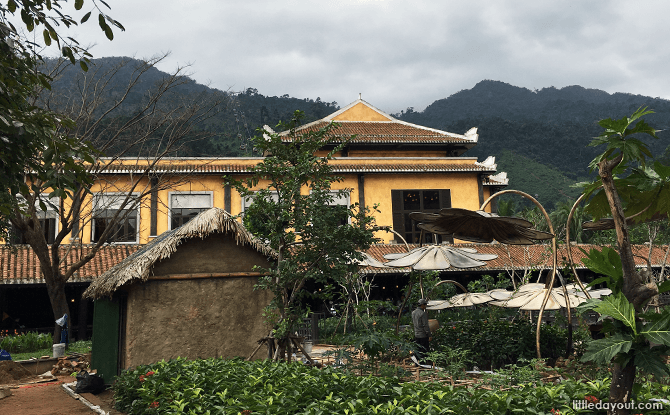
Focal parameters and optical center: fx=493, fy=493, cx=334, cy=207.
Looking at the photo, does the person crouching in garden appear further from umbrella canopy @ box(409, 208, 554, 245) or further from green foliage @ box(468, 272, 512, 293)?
green foliage @ box(468, 272, 512, 293)

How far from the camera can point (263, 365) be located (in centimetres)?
627

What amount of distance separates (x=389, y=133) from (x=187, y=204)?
31.6ft

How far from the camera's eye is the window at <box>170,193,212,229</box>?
19438 millimetres

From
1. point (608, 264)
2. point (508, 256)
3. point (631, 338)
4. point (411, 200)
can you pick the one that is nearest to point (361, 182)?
point (411, 200)

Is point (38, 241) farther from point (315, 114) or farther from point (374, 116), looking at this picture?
point (315, 114)

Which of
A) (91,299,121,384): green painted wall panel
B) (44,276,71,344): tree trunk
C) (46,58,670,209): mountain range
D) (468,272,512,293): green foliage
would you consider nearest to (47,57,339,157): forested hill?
(46,58,670,209): mountain range

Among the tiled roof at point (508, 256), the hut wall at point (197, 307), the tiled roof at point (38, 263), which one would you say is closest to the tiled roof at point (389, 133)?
the tiled roof at point (508, 256)

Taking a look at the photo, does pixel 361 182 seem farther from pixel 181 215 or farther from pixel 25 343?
pixel 25 343

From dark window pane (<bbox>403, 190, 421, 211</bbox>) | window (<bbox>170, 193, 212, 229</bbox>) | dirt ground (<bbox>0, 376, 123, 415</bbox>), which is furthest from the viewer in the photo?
dark window pane (<bbox>403, 190, 421, 211</bbox>)

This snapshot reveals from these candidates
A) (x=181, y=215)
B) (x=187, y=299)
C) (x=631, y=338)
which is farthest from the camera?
(x=181, y=215)

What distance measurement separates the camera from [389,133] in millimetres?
22906

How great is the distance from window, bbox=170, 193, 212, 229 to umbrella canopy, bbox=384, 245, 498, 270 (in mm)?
12144

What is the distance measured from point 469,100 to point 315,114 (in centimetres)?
5418

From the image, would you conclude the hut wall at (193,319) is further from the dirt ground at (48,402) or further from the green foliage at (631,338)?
the green foliage at (631,338)
